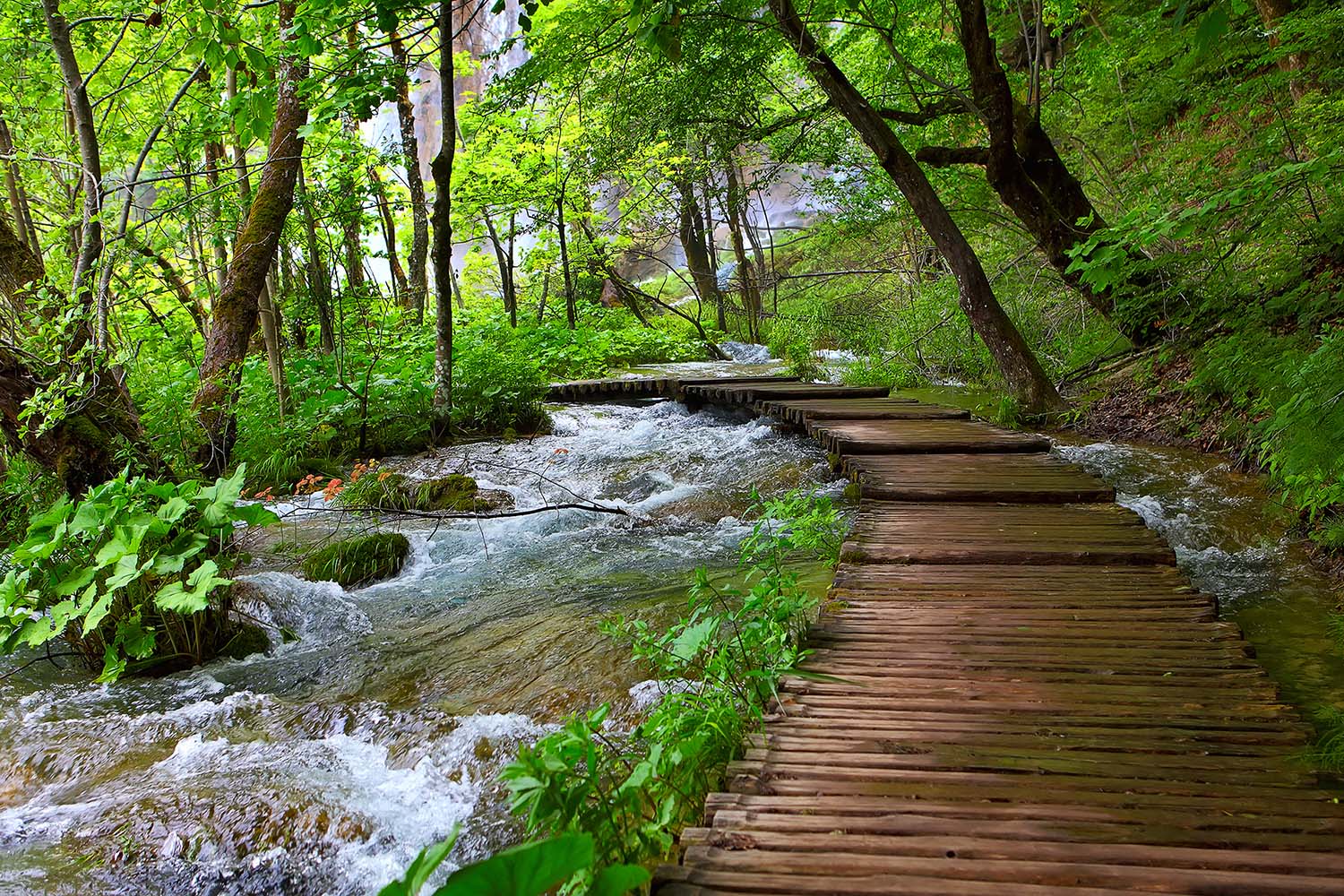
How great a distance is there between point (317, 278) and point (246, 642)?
5561 millimetres

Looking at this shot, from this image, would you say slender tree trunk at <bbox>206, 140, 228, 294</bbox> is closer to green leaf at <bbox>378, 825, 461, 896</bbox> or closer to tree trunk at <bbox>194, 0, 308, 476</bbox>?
tree trunk at <bbox>194, 0, 308, 476</bbox>

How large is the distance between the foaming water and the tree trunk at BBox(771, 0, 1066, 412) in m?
1.16

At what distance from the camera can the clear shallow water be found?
2846 mm

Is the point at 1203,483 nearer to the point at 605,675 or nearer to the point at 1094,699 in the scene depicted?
the point at 1094,699

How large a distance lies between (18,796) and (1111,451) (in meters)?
7.93

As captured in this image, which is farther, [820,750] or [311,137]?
[311,137]

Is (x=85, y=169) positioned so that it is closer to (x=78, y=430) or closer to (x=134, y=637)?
(x=78, y=430)

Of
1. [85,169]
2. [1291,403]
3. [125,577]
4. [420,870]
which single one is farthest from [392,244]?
[420,870]

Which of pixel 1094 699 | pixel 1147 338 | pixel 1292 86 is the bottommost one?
pixel 1094 699

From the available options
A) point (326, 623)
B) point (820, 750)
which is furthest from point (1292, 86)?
point (326, 623)

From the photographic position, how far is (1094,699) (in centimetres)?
264

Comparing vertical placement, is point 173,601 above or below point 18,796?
above

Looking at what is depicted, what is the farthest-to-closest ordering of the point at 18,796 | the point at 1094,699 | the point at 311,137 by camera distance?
the point at 311,137 < the point at 18,796 < the point at 1094,699

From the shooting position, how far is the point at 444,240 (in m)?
8.98
